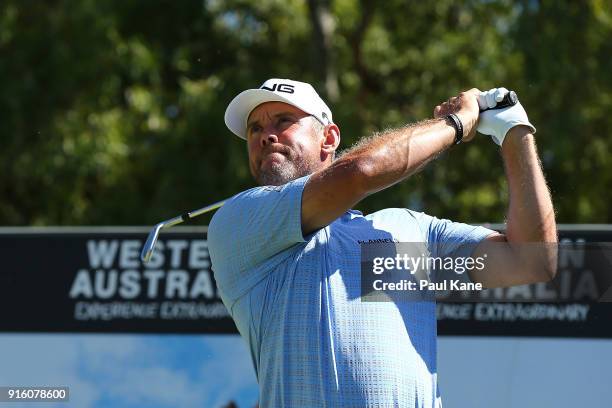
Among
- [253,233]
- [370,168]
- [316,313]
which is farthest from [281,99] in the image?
[316,313]

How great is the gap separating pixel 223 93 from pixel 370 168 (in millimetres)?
8787

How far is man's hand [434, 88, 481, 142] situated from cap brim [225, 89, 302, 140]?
456 millimetres

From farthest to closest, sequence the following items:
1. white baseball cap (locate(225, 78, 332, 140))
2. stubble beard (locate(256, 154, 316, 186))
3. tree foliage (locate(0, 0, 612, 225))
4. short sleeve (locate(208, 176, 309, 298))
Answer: tree foliage (locate(0, 0, 612, 225)) → white baseball cap (locate(225, 78, 332, 140)) → stubble beard (locate(256, 154, 316, 186)) → short sleeve (locate(208, 176, 309, 298))

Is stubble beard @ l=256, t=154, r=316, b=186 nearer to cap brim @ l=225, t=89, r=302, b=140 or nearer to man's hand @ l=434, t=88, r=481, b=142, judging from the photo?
cap brim @ l=225, t=89, r=302, b=140

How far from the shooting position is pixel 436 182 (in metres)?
12.0

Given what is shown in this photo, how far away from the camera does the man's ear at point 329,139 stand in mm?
3026

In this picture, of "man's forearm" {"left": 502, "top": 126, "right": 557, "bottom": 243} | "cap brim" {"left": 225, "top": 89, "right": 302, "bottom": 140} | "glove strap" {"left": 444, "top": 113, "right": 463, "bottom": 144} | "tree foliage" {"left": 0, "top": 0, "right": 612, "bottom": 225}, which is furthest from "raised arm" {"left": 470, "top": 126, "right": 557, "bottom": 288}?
"tree foliage" {"left": 0, "top": 0, "right": 612, "bottom": 225}

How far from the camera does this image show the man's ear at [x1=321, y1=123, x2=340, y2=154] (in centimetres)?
303

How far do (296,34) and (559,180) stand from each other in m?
4.01

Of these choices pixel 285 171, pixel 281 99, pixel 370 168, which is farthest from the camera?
pixel 281 99

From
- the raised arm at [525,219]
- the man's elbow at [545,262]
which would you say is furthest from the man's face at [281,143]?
the man's elbow at [545,262]

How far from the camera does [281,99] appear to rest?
2967mm

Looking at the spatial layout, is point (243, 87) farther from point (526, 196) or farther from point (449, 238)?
point (526, 196)

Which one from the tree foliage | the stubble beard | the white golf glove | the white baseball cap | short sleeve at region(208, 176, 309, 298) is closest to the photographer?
short sleeve at region(208, 176, 309, 298)
